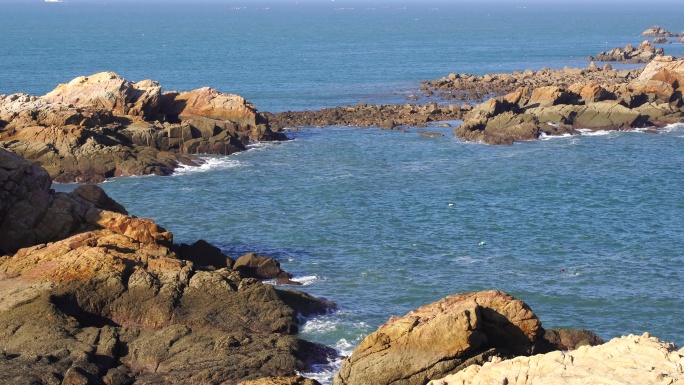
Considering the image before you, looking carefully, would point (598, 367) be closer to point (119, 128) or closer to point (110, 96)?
point (119, 128)

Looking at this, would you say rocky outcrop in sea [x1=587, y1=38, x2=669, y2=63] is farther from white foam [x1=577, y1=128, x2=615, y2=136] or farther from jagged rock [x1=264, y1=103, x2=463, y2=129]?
white foam [x1=577, y1=128, x2=615, y2=136]

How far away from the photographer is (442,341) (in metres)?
25.1

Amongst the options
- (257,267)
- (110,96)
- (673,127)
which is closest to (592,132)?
(673,127)

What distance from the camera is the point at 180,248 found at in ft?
126

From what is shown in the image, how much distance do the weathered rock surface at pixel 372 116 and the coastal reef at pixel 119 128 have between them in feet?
24.5

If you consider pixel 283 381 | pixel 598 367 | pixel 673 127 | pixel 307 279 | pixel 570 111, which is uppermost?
pixel 598 367

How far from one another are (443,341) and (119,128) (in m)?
43.7

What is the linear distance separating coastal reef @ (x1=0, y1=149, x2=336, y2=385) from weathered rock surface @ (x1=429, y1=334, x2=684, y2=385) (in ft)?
16.3

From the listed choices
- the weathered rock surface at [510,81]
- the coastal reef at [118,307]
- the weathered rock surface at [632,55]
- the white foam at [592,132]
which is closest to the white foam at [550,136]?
the white foam at [592,132]

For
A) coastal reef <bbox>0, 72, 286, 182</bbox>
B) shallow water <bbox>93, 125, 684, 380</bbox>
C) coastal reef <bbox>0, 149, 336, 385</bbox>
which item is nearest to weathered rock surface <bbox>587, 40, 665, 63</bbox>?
shallow water <bbox>93, 125, 684, 380</bbox>

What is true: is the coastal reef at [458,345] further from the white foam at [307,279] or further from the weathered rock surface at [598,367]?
the white foam at [307,279]

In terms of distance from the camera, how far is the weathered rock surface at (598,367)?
773 inches

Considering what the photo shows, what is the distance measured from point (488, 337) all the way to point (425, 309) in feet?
6.08

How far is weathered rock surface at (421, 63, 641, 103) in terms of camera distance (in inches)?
3858
